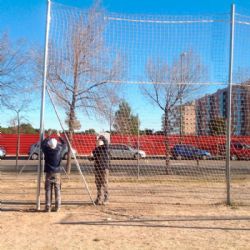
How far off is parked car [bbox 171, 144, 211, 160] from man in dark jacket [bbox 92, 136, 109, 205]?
10.7ft

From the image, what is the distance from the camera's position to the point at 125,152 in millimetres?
14477

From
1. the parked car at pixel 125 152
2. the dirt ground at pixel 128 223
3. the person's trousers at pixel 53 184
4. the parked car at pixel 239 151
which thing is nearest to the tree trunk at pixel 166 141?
the parked car at pixel 125 152

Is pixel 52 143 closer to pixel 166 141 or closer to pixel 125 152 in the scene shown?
pixel 166 141

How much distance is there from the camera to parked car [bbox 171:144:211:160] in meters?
13.2

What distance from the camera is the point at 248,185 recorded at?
16016mm

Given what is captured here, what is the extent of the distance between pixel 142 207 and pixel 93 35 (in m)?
6.80

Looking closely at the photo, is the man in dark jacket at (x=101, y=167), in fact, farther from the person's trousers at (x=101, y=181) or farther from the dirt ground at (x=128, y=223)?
the dirt ground at (x=128, y=223)

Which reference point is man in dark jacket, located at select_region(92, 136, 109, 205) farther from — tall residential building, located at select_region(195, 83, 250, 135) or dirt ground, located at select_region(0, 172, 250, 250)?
tall residential building, located at select_region(195, 83, 250, 135)

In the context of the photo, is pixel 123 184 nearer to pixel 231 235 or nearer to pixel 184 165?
pixel 184 165

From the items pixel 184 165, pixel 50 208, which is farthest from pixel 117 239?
pixel 184 165

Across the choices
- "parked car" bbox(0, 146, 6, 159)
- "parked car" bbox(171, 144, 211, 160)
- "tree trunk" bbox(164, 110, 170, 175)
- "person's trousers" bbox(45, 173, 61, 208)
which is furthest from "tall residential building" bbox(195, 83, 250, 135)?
"parked car" bbox(0, 146, 6, 159)

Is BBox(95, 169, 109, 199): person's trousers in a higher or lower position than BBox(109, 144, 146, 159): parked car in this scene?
lower

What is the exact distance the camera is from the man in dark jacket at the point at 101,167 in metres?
10.9

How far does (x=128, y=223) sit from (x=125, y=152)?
5837 millimetres
